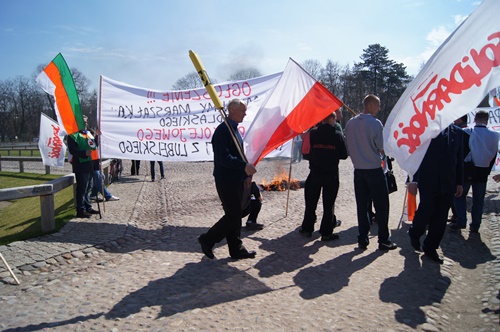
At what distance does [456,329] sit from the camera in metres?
3.39

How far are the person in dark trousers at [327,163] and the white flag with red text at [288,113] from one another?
201 mm

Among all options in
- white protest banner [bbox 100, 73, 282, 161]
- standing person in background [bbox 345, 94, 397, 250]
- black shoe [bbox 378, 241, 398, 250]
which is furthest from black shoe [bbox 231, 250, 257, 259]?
white protest banner [bbox 100, 73, 282, 161]

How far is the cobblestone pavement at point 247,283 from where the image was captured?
354 cm

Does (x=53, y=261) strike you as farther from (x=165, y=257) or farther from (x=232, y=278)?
(x=232, y=278)

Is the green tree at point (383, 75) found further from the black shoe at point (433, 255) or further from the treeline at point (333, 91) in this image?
the black shoe at point (433, 255)

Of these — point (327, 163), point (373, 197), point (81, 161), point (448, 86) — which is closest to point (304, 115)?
point (327, 163)

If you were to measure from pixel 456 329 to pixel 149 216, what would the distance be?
20.8 feet

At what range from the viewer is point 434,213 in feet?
16.3

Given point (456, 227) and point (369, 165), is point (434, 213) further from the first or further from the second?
point (456, 227)

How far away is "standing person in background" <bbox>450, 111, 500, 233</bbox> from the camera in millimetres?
6340

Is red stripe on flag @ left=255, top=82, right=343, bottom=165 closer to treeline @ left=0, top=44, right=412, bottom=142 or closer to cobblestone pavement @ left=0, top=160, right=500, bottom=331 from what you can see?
cobblestone pavement @ left=0, top=160, right=500, bottom=331

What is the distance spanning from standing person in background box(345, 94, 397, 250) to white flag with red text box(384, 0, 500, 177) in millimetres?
451

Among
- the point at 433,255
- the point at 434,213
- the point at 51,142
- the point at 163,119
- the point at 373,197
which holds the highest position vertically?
the point at 163,119

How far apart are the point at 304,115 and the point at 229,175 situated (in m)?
1.93
